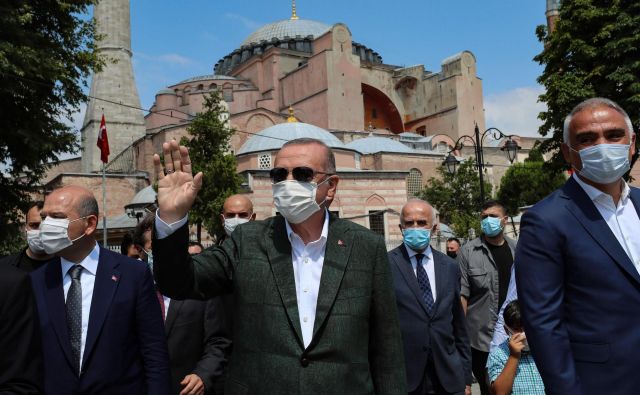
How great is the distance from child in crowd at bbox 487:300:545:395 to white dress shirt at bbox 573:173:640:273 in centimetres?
110

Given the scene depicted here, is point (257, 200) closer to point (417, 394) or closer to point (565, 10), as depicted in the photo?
point (565, 10)

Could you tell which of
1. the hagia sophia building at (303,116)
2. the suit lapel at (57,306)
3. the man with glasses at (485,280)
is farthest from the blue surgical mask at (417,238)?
the hagia sophia building at (303,116)

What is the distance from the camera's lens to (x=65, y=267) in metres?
3.29

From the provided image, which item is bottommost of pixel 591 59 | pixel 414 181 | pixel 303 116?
pixel 414 181

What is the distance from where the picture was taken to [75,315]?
309 centimetres

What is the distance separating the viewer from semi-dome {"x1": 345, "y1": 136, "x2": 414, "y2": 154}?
4019 cm

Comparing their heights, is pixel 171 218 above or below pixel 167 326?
above

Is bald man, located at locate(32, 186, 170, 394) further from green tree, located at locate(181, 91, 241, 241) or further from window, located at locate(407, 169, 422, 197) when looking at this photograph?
window, located at locate(407, 169, 422, 197)

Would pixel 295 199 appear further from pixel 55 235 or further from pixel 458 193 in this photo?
pixel 458 193

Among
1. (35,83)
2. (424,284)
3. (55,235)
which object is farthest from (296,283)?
(35,83)

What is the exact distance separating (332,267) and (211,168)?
64.5ft

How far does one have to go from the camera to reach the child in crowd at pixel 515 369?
368cm

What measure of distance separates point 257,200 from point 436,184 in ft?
36.8

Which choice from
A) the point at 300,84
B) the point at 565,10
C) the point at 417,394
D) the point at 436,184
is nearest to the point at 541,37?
the point at 565,10
